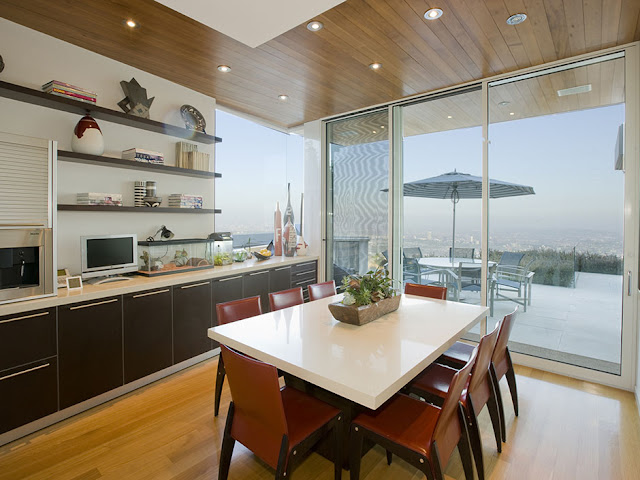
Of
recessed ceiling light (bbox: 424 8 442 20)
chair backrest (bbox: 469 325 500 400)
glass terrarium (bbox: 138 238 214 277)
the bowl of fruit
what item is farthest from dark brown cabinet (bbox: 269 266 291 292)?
recessed ceiling light (bbox: 424 8 442 20)

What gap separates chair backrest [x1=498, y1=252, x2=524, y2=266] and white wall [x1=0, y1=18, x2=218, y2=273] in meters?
3.35

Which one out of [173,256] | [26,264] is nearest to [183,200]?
[173,256]

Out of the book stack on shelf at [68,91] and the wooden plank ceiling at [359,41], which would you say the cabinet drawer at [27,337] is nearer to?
the book stack on shelf at [68,91]

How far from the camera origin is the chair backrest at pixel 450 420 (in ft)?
4.49

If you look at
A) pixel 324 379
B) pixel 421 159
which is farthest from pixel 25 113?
pixel 421 159

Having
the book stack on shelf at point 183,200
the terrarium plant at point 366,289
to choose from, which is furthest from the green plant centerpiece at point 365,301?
the book stack on shelf at point 183,200

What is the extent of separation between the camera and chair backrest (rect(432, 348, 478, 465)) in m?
1.37

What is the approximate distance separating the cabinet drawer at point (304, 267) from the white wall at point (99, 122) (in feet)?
4.35

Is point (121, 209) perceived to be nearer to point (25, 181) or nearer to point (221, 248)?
point (25, 181)

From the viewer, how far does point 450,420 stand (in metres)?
1.56

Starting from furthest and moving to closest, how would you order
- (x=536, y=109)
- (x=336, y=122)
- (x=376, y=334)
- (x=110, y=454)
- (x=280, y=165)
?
1. (x=280, y=165)
2. (x=336, y=122)
3. (x=536, y=109)
4. (x=110, y=454)
5. (x=376, y=334)

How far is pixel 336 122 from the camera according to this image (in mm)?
4883

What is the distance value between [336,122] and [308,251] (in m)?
1.88

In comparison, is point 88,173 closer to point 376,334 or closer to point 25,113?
point 25,113
